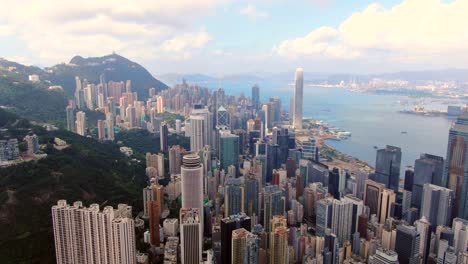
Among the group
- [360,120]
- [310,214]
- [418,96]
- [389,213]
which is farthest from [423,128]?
[310,214]

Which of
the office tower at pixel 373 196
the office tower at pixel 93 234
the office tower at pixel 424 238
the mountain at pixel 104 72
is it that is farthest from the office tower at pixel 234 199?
the mountain at pixel 104 72

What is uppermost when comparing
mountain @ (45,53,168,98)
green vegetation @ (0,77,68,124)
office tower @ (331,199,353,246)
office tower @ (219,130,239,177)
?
mountain @ (45,53,168,98)

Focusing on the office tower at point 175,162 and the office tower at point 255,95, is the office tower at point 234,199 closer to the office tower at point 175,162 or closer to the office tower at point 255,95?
the office tower at point 175,162

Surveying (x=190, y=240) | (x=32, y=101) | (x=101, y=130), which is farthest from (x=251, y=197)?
(x=32, y=101)

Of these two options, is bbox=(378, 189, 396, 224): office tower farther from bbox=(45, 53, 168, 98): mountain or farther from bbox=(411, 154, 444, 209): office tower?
bbox=(45, 53, 168, 98): mountain

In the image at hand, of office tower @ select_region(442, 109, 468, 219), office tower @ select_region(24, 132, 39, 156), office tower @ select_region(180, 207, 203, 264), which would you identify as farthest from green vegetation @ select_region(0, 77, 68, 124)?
office tower @ select_region(442, 109, 468, 219)

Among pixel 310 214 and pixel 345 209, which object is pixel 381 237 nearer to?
pixel 345 209
